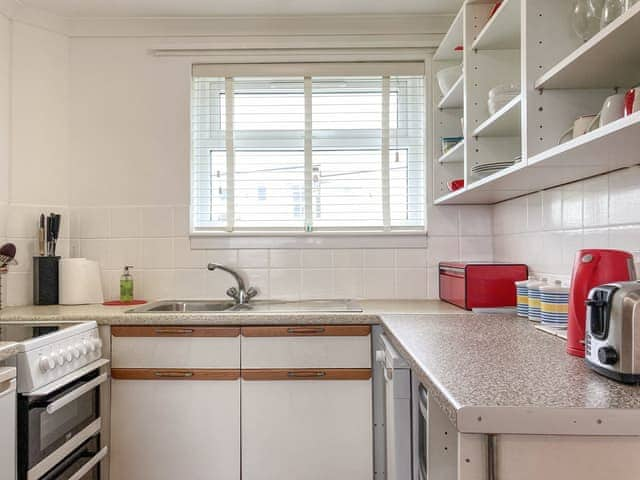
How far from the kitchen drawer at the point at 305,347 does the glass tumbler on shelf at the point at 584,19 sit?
4.31 ft

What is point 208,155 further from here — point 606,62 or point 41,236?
point 606,62

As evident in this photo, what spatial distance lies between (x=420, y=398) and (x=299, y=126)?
1735mm

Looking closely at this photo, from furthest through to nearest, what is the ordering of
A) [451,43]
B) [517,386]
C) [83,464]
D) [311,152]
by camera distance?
[311,152]
[451,43]
[83,464]
[517,386]

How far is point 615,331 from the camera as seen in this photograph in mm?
980

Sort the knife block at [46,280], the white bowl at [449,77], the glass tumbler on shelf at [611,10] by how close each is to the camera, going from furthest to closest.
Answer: the knife block at [46,280] < the white bowl at [449,77] < the glass tumbler on shelf at [611,10]

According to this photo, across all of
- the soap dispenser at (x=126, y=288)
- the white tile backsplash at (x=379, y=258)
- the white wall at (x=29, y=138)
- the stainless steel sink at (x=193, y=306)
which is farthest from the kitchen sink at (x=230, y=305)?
the white wall at (x=29, y=138)

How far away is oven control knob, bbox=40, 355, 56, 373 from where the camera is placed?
5.30ft

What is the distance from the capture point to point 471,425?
834mm

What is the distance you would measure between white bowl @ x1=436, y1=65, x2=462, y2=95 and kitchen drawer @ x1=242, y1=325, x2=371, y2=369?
4.09ft

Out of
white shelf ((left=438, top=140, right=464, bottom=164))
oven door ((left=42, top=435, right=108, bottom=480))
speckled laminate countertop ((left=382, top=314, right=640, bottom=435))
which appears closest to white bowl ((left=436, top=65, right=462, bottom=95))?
white shelf ((left=438, top=140, right=464, bottom=164))

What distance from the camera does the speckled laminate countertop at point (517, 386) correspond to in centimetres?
82

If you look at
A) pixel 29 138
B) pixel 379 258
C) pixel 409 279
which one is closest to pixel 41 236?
pixel 29 138

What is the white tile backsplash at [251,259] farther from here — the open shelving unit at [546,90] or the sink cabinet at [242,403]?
the open shelving unit at [546,90]

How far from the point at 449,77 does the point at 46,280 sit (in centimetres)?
224
